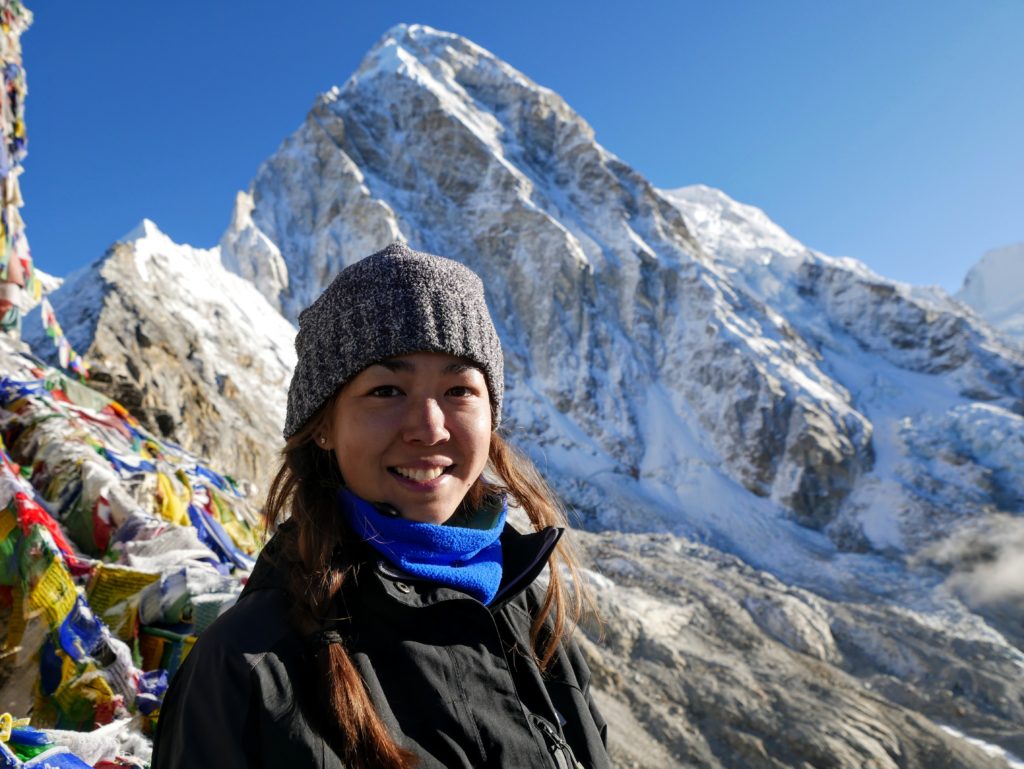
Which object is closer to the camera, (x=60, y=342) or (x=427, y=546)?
(x=427, y=546)

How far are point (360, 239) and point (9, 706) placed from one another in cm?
4414

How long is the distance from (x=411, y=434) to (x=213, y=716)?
65 cm

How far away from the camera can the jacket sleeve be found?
1020 millimetres

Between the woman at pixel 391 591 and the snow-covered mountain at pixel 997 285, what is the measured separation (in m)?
99.3

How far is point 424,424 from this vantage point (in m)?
1.38

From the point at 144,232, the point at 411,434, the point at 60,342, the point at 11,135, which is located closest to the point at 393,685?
the point at 411,434

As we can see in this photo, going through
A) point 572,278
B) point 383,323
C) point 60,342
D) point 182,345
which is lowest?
point 60,342

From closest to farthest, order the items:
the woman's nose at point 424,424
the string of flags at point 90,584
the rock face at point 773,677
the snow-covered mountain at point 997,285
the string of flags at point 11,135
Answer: the woman's nose at point 424,424, the string of flags at point 90,584, the string of flags at point 11,135, the rock face at point 773,677, the snow-covered mountain at point 997,285

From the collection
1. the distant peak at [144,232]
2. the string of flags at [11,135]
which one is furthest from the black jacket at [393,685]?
the distant peak at [144,232]

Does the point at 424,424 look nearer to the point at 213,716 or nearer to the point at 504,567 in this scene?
the point at 504,567

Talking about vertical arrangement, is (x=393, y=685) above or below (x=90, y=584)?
above

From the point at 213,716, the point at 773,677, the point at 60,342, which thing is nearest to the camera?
the point at 213,716

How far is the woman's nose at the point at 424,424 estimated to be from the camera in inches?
54.1

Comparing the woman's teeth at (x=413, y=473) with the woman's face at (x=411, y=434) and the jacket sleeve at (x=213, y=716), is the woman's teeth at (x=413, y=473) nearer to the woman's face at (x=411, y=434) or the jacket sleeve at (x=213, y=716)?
the woman's face at (x=411, y=434)
